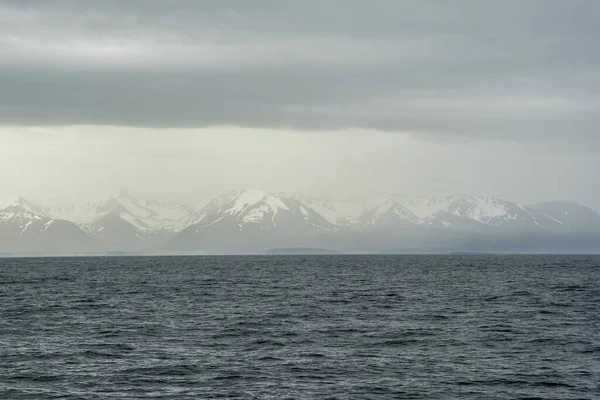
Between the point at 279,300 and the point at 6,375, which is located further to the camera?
the point at 279,300

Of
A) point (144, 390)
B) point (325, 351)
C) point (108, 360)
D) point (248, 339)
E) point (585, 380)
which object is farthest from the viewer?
point (248, 339)

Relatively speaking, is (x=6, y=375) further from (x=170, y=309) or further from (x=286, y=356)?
(x=170, y=309)

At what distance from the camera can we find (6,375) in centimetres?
5734

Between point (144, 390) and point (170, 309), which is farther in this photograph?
point (170, 309)

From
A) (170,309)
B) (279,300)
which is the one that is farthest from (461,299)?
(170,309)

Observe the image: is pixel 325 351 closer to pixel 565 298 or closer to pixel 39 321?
pixel 39 321

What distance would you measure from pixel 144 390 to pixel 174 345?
17580 mm

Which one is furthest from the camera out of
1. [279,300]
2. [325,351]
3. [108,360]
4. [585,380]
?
[279,300]

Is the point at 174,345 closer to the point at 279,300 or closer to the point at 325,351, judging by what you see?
the point at 325,351

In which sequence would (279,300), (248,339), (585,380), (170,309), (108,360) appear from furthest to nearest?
1. (279,300)
2. (170,309)
3. (248,339)
4. (108,360)
5. (585,380)

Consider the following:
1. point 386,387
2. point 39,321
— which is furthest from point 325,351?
point 39,321

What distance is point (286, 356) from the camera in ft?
214

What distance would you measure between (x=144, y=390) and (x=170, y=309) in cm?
4982

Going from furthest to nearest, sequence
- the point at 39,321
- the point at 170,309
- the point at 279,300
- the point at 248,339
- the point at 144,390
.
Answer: the point at 279,300
the point at 170,309
the point at 39,321
the point at 248,339
the point at 144,390
